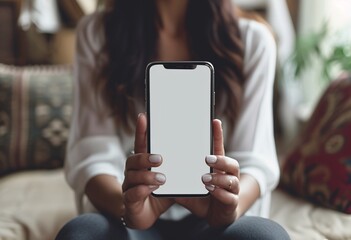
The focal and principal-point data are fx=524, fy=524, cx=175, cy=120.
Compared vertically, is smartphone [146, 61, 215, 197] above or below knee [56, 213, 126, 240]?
above

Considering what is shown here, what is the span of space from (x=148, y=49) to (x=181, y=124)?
13.0 inches

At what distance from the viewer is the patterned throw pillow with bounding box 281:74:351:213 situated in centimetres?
99

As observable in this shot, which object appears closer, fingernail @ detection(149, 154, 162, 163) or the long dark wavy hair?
fingernail @ detection(149, 154, 162, 163)

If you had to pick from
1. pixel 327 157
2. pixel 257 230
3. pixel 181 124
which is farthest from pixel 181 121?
pixel 327 157

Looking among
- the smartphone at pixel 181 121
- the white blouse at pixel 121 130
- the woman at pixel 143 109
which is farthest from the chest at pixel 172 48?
the smartphone at pixel 181 121

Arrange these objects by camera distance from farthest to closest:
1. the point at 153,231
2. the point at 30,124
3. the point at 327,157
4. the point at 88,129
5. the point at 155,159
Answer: the point at 30,124, the point at 327,157, the point at 88,129, the point at 153,231, the point at 155,159

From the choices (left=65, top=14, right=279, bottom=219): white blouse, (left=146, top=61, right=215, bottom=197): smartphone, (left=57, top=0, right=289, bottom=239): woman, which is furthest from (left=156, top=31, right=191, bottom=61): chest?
(left=146, top=61, right=215, bottom=197): smartphone

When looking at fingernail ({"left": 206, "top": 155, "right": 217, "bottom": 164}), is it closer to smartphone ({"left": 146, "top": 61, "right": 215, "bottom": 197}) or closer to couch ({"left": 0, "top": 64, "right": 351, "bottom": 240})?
smartphone ({"left": 146, "top": 61, "right": 215, "bottom": 197})

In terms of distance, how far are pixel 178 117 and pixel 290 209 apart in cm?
47

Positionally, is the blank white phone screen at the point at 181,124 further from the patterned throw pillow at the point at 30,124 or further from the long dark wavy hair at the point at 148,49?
the patterned throw pillow at the point at 30,124

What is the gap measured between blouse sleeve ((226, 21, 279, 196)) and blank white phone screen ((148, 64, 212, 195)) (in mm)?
178

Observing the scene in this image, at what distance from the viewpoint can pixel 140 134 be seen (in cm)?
66

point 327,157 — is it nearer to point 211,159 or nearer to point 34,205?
point 211,159

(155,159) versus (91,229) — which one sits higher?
(155,159)
